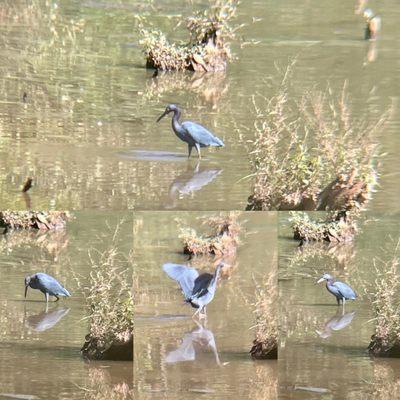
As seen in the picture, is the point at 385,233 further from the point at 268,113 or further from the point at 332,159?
the point at 268,113

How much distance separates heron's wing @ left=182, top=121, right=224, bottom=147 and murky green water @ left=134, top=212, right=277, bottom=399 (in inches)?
11.9

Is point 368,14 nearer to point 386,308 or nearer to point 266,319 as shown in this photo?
point 386,308

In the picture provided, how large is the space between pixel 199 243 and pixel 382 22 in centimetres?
128

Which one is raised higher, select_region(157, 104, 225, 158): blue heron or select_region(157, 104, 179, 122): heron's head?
select_region(157, 104, 179, 122): heron's head

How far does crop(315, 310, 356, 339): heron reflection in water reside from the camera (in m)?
4.57

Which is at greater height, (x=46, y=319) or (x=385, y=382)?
(x=46, y=319)

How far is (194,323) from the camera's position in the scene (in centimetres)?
455

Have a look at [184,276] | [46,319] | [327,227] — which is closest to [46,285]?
[46,319]

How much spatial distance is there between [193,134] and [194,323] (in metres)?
0.79

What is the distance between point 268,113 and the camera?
462 cm

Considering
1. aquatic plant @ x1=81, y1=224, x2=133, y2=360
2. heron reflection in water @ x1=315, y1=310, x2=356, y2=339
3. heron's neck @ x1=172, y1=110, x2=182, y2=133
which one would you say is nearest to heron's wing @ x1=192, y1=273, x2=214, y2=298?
aquatic plant @ x1=81, y1=224, x2=133, y2=360

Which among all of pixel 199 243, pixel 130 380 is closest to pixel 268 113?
pixel 199 243

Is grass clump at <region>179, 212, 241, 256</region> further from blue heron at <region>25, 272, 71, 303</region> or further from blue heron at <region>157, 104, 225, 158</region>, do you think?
blue heron at <region>25, 272, 71, 303</region>

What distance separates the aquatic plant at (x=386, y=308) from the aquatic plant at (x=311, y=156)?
1.01 ft
